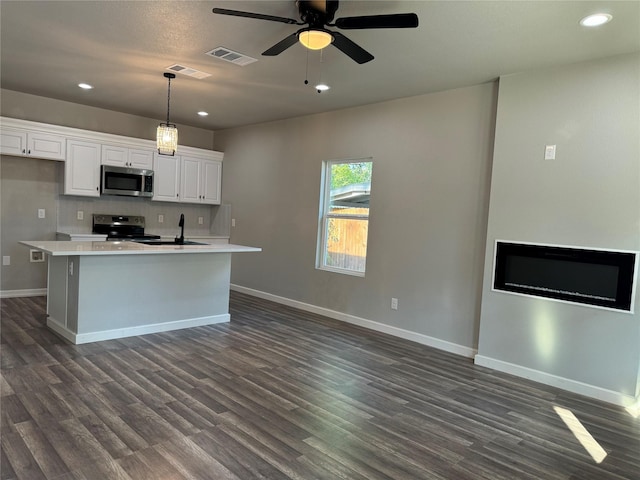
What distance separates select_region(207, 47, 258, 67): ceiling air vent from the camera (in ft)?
11.7

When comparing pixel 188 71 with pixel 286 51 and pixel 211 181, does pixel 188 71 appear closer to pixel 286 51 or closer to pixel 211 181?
pixel 286 51

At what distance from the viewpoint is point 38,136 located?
17.6 ft

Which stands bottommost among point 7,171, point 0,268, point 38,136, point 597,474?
point 597,474

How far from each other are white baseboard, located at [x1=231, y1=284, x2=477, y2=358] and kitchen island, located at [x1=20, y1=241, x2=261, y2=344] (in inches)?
49.6

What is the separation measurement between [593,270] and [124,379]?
3787 millimetres

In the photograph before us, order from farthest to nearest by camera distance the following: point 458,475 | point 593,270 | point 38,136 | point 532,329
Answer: point 38,136 < point 532,329 < point 593,270 < point 458,475

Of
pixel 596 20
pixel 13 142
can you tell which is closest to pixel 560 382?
pixel 596 20

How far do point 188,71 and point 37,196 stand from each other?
3189mm

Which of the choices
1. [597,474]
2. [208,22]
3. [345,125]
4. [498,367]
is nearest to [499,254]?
[498,367]

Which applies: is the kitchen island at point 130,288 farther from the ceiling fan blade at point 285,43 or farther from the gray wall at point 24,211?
the ceiling fan blade at point 285,43

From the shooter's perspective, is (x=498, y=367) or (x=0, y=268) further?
(x=0, y=268)

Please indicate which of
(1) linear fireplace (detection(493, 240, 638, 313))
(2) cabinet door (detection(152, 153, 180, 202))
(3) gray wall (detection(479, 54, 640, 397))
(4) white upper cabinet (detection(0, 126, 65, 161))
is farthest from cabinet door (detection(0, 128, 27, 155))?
(1) linear fireplace (detection(493, 240, 638, 313))

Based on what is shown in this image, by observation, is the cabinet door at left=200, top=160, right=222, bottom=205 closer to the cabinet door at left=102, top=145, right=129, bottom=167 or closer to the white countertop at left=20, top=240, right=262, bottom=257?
the cabinet door at left=102, top=145, right=129, bottom=167

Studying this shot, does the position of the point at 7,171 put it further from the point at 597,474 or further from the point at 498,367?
the point at 597,474
